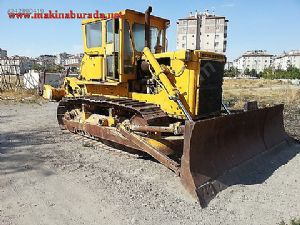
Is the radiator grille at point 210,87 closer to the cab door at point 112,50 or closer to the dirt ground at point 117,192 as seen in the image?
the dirt ground at point 117,192

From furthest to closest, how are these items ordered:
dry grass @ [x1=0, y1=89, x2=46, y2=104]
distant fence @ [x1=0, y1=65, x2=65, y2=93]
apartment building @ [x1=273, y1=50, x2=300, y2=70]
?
apartment building @ [x1=273, y1=50, x2=300, y2=70], distant fence @ [x1=0, y1=65, x2=65, y2=93], dry grass @ [x1=0, y1=89, x2=46, y2=104]

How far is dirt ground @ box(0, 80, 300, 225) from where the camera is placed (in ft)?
13.6

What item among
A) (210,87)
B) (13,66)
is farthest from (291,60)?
(210,87)

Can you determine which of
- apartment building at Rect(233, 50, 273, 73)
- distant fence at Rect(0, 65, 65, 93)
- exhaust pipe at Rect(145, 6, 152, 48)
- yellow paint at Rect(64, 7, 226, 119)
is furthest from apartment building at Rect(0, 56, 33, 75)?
apartment building at Rect(233, 50, 273, 73)

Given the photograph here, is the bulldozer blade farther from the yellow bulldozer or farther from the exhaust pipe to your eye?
the exhaust pipe

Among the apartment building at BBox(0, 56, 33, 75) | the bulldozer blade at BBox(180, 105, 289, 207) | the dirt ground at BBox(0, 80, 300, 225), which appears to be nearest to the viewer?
the dirt ground at BBox(0, 80, 300, 225)

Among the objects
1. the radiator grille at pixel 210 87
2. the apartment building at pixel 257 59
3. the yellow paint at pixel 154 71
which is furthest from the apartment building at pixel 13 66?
the apartment building at pixel 257 59

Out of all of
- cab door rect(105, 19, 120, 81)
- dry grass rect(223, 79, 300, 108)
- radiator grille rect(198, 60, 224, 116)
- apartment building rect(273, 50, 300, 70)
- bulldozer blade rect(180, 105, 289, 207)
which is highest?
apartment building rect(273, 50, 300, 70)

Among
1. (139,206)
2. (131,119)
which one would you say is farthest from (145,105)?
(139,206)

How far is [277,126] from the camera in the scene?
7941 millimetres

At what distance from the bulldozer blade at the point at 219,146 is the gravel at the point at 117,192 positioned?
0.23 meters

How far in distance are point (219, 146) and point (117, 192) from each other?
6.75ft

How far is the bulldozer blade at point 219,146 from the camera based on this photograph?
16.1 feet

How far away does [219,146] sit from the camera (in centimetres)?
571
